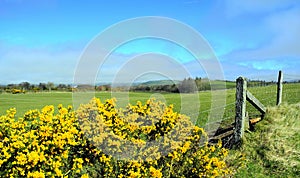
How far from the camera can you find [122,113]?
15.5ft

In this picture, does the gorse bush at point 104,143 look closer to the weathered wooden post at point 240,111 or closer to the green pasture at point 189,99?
the green pasture at point 189,99

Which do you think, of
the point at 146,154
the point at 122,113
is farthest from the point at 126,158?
the point at 122,113

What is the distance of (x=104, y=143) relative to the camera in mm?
4344

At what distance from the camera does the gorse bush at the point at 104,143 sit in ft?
12.4

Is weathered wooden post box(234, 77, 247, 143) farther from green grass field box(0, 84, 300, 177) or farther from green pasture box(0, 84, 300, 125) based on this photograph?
green pasture box(0, 84, 300, 125)

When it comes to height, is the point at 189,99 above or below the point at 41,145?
above

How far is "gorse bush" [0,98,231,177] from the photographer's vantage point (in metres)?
3.77

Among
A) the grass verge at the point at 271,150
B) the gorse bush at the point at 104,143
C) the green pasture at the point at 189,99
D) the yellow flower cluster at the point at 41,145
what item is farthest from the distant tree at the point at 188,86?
the yellow flower cluster at the point at 41,145

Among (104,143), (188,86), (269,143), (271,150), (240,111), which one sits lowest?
(271,150)

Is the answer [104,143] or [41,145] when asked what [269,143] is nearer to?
[104,143]

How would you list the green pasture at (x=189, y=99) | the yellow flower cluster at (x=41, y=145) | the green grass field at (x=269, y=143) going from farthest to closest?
the green pasture at (x=189, y=99)
the green grass field at (x=269, y=143)
the yellow flower cluster at (x=41, y=145)

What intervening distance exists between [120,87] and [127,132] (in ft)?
2.45

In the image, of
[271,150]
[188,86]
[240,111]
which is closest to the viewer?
[188,86]

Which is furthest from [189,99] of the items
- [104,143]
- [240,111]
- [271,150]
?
[104,143]
